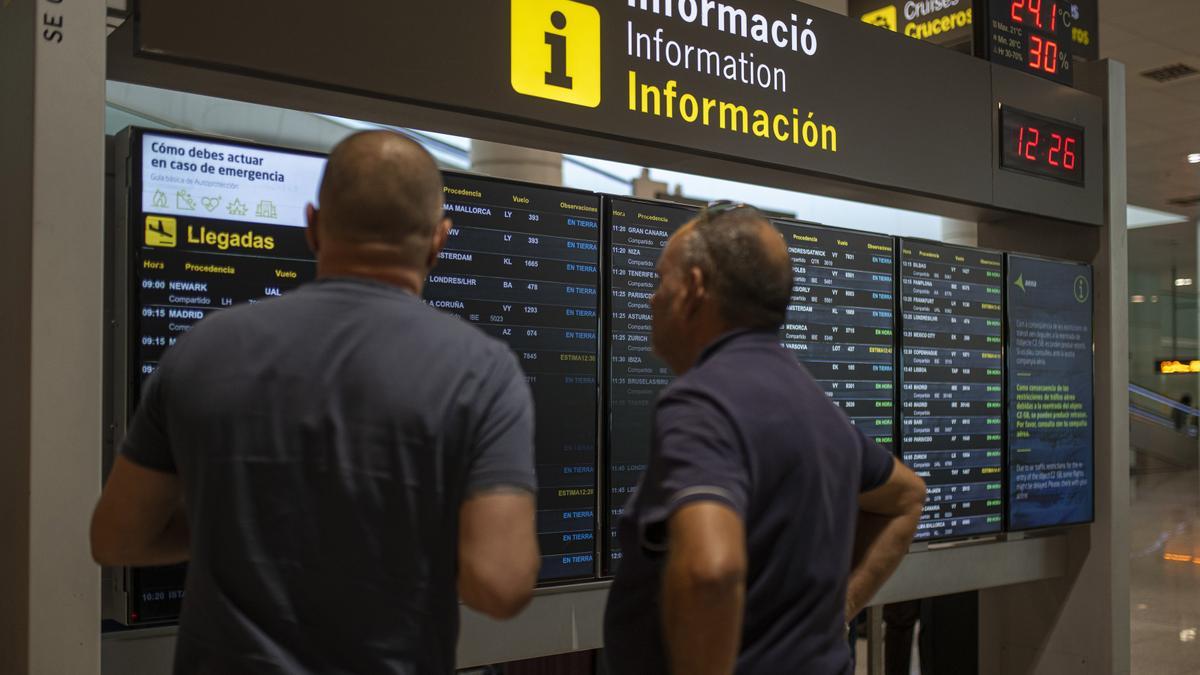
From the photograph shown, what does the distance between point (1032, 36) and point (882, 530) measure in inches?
123

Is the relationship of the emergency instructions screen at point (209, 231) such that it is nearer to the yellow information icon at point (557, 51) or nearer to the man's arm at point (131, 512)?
the yellow information icon at point (557, 51)

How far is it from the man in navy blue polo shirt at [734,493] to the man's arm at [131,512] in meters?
0.64

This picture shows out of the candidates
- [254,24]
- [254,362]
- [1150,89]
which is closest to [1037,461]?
[254,24]

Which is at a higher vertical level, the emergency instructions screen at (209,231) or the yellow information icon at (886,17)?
the yellow information icon at (886,17)

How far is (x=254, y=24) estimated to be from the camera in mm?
2291

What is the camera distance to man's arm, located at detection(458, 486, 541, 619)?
1263 millimetres

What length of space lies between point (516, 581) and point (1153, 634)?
6274 mm

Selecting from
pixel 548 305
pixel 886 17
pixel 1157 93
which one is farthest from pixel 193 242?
pixel 1157 93

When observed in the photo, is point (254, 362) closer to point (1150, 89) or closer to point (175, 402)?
point (175, 402)

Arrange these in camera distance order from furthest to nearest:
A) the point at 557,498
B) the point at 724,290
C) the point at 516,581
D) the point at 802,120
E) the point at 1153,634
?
the point at 1153,634
the point at 802,120
the point at 557,498
the point at 724,290
the point at 516,581

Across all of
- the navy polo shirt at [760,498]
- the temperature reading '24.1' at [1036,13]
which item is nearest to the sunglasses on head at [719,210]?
the navy polo shirt at [760,498]

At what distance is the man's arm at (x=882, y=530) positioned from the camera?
181 cm

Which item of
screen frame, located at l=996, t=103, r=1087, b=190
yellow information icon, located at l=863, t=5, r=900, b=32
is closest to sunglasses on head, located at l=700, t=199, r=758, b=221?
screen frame, located at l=996, t=103, r=1087, b=190

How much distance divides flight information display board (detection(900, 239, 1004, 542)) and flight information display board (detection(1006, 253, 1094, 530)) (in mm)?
80
